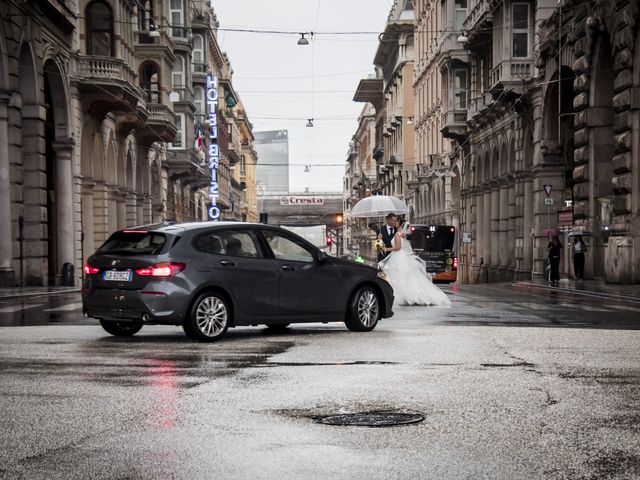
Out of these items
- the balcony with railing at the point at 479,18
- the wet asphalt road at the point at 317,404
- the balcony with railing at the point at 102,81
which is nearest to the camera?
the wet asphalt road at the point at 317,404

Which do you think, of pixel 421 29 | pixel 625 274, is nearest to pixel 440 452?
pixel 625 274

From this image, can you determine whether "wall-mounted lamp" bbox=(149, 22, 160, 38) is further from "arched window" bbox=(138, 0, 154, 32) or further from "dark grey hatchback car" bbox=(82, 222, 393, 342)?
"dark grey hatchback car" bbox=(82, 222, 393, 342)

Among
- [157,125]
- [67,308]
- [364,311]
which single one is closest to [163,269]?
[364,311]

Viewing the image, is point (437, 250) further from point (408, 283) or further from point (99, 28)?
point (408, 283)

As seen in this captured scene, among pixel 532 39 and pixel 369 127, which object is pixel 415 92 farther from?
pixel 369 127

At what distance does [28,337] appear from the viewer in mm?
11555

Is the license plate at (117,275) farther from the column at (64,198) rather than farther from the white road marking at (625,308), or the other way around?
the column at (64,198)

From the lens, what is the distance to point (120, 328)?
12094 mm

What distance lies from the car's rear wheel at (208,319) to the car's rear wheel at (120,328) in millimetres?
1223

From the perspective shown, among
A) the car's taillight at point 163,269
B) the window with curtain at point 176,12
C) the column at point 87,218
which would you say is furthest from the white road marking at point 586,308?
the window with curtain at point 176,12

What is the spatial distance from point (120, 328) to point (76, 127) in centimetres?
2351

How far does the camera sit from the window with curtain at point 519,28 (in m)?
39.5

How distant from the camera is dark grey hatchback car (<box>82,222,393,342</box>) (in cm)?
1101

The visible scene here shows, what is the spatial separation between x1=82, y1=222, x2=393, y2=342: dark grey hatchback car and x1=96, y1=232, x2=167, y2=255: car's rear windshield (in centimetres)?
1
